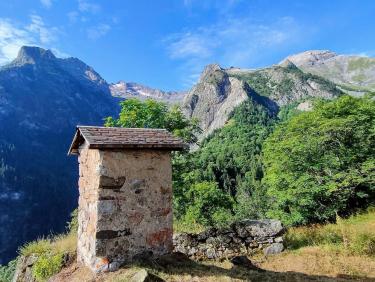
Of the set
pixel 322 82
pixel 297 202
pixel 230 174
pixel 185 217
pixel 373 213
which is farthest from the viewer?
pixel 322 82

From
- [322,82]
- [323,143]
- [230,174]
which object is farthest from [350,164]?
[322,82]

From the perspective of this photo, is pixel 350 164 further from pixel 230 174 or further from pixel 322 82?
pixel 322 82

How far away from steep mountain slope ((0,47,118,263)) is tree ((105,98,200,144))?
88146 mm

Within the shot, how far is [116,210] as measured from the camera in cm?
686

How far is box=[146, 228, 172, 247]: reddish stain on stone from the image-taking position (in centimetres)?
717

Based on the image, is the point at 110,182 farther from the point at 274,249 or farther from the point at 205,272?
the point at 274,249

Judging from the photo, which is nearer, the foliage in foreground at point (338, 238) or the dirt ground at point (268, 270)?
the dirt ground at point (268, 270)

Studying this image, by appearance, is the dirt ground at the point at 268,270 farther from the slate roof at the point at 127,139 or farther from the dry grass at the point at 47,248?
the slate roof at the point at 127,139

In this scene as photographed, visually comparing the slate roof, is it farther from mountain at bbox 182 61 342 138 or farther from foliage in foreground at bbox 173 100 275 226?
mountain at bbox 182 61 342 138

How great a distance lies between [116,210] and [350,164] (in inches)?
586

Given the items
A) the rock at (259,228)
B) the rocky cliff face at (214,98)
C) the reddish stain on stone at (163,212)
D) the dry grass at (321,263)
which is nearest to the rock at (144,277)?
the reddish stain on stone at (163,212)

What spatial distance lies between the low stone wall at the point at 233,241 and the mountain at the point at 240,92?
114 m

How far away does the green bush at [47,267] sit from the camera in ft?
28.8

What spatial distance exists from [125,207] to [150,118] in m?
9.32
